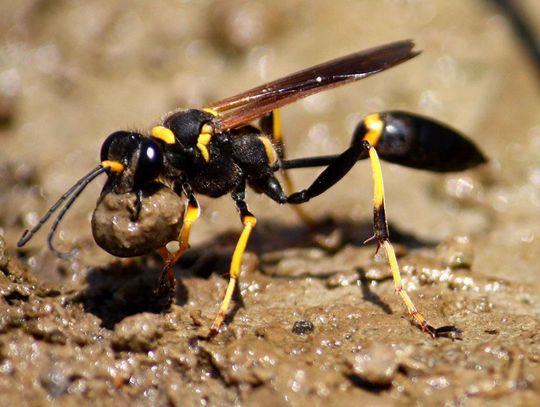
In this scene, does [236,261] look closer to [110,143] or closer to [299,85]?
[110,143]

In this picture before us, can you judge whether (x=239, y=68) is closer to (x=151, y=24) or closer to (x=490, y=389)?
(x=151, y=24)

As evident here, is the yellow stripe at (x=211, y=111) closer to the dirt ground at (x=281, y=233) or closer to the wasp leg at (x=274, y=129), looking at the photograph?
the wasp leg at (x=274, y=129)

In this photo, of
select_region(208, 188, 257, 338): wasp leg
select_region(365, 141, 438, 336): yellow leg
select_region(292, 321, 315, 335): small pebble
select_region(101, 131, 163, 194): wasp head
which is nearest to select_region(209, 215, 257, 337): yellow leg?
select_region(208, 188, 257, 338): wasp leg

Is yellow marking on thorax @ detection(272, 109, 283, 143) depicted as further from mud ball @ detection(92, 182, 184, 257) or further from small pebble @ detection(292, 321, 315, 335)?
small pebble @ detection(292, 321, 315, 335)

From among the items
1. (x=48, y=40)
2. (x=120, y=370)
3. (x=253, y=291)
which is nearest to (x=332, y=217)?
(x=253, y=291)

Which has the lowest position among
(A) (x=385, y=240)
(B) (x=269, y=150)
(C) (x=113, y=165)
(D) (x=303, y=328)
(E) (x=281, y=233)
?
(E) (x=281, y=233)

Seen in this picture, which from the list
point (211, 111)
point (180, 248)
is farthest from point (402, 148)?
point (180, 248)

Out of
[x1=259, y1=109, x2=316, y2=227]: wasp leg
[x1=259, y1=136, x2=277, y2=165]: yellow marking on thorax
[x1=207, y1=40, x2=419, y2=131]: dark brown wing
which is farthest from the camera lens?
[x1=259, y1=109, x2=316, y2=227]: wasp leg

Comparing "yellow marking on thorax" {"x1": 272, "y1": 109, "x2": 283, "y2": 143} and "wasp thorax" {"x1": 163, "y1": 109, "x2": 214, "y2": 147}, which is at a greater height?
"wasp thorax" {"x1": 163, "y1": 109, "x2": 214, "y2": 147}
